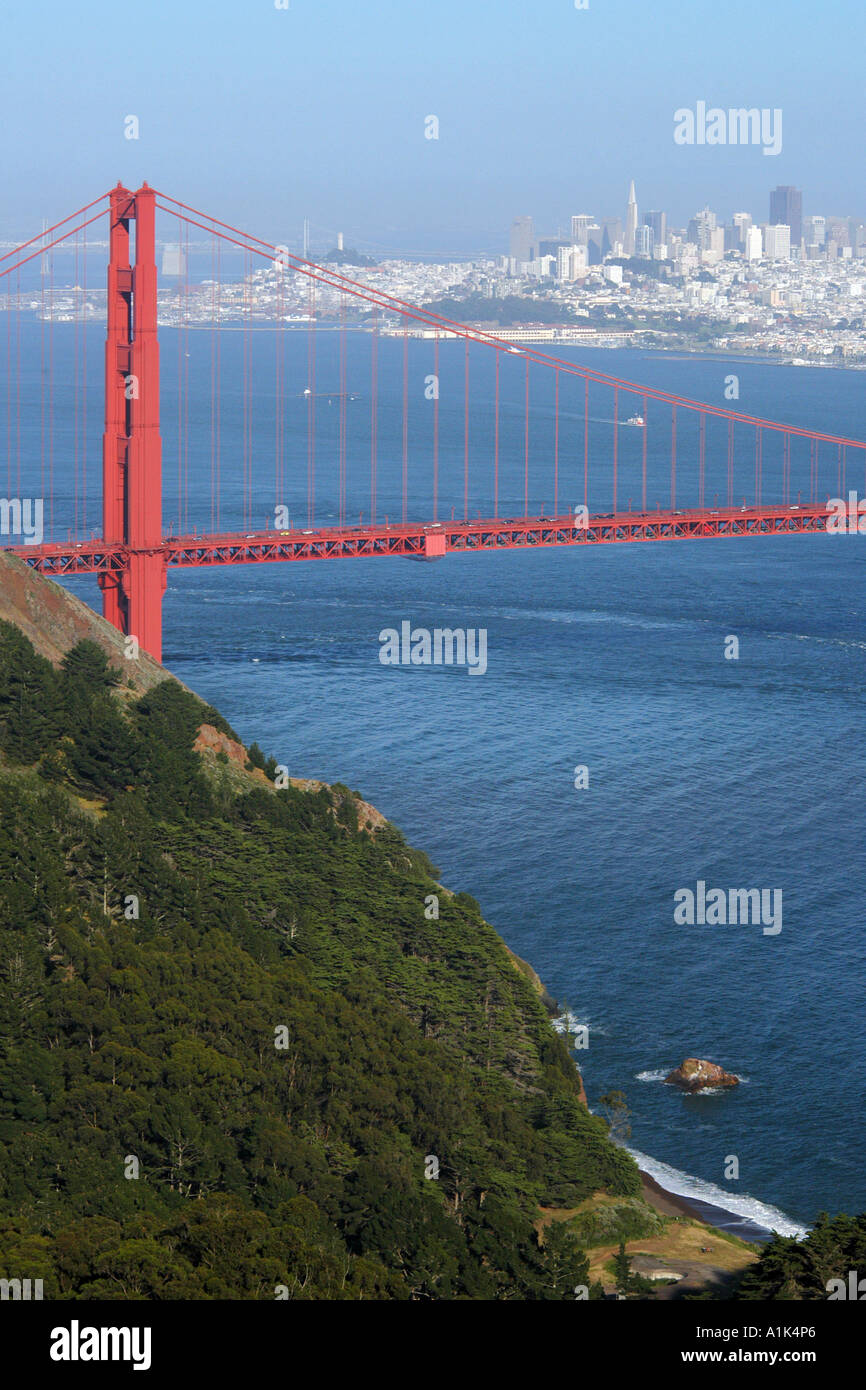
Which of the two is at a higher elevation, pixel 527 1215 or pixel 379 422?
pixel 379 422

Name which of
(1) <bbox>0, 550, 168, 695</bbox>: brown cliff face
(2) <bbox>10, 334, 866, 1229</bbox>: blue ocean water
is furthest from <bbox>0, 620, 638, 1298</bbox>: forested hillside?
(2) <bbox>10, 334, 866, 1229</bbox>: blue ocean water

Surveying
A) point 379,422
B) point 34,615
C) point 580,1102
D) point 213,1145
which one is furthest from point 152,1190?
point 379,422

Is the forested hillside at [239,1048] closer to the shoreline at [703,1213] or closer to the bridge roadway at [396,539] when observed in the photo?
the shoreline at [703,1213]

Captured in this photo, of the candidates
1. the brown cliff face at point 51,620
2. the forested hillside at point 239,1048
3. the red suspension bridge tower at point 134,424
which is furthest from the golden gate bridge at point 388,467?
the forested hillside at point 239,1048

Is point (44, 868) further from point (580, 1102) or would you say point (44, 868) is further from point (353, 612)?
point (353, 612)

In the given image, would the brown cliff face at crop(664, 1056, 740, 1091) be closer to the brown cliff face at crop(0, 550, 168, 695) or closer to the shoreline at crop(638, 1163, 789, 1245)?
the shoreline at crop(638, 1163, 789, 1245)
